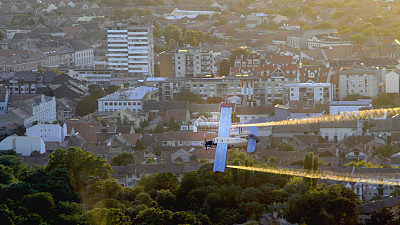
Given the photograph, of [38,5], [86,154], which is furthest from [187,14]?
[86,154]

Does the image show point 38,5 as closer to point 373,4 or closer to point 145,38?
point 373,4

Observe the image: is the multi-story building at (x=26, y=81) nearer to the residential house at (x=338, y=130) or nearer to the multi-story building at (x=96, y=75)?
the multi-story building at (x=96, y=75)

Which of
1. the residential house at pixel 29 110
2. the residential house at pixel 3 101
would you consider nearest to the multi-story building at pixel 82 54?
the residential house at pixel 3 101

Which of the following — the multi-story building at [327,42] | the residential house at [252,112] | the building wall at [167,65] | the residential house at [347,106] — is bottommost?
the residential house at [252,112]

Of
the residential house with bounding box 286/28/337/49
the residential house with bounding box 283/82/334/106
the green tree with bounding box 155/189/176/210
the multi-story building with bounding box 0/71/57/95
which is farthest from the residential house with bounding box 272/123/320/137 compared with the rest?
the residential house with bounding box 286/28/337/49

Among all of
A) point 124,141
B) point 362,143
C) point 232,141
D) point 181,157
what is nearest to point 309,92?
point 362,143

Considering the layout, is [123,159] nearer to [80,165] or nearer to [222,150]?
[80,165]

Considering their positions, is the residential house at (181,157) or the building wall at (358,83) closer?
the residential house at (181,157)
